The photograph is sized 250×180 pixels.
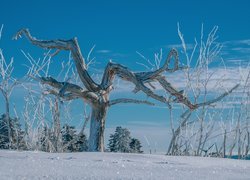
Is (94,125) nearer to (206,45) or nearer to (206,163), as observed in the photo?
(206,163)

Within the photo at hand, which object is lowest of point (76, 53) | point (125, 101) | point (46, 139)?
point (46, 139)

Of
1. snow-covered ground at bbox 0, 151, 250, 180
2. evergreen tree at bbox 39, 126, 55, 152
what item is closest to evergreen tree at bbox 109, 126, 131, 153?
evergreen tree at bbox 39, 126, 55, 152

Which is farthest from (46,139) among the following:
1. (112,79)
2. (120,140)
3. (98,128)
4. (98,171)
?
(98,171)

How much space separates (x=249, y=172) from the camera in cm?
367

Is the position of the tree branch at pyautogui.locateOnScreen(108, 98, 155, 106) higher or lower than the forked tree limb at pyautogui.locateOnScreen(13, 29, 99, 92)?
lower

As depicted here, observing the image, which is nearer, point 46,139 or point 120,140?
point 46,139

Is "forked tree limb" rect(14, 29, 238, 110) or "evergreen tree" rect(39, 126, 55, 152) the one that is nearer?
"forked tree limb" rect(14, 29, 238, 110)

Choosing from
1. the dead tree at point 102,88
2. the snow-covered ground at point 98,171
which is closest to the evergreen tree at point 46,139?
the dead tree at point 102,88

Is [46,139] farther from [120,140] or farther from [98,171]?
[98,171]

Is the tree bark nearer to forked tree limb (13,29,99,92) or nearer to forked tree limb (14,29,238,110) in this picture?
forked tree limb (14,29,238,110)

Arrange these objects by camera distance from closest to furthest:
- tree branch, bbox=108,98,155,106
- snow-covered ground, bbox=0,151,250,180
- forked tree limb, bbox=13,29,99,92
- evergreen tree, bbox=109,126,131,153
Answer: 1. snow-covered ground, bbox=0,151,250,180
2. tree branch, bbox=108,98,155,106
3. forked tree limb, bbox=13,29,99,92
4. evergreen tree, bbox=109,126,131,153

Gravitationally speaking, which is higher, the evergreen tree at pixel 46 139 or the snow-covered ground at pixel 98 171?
the evergreen tree at pixel 46 139

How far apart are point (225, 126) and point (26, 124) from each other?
12.8 feet

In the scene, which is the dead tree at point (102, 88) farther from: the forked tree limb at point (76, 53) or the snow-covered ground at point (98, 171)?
the snow-covered ground at point (98, 171)
